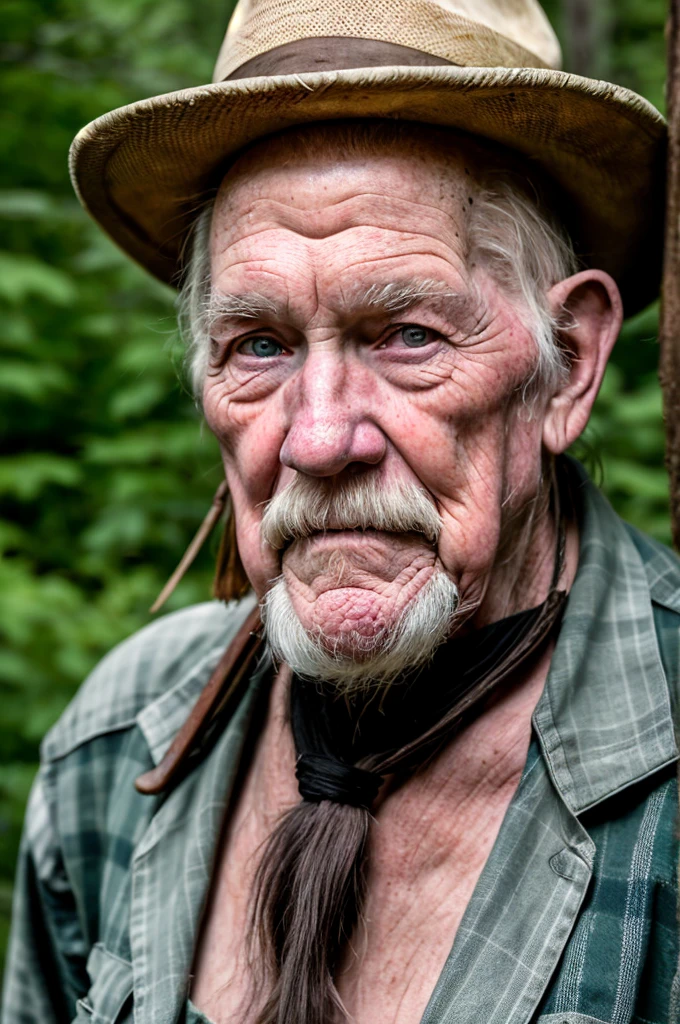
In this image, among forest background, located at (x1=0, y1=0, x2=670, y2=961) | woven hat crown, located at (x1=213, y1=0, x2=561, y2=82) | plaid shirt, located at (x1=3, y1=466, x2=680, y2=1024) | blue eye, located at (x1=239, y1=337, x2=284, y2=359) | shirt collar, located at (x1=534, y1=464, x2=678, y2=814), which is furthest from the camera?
forest background, located at (x1=0, y1=0, x2=670, y2=961)

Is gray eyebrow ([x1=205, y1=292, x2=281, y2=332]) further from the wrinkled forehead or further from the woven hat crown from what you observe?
the woven hat crown

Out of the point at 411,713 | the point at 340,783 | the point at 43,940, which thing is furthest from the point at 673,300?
the point at 43,940

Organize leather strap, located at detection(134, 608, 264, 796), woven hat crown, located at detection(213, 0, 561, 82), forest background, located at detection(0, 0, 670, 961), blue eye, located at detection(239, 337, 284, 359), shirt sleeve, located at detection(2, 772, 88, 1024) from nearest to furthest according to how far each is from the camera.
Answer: woven hat crown, located at detection(213, 0, 561, 82) < blue eye, located at detection(239, 337, 284, 359) < leather strap, located at detection(134, 608, 264, 796) < shirt sleeve, located at detection(2, 772, 88, 1024) < forest background, located at detection(0, 0, 670, 961)

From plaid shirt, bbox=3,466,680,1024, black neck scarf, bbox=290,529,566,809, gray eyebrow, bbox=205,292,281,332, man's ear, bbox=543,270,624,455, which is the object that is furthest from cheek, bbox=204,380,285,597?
man's ear, bbox=543,270,624,455

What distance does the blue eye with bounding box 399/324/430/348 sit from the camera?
1.91m

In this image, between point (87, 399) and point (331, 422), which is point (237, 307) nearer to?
point (331, 422)

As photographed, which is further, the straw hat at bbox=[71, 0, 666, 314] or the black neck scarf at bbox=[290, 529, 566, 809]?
the black neck scarf at bbox=[290, 529, 566, 809]

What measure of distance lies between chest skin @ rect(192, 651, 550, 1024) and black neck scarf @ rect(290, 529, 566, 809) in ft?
0.19

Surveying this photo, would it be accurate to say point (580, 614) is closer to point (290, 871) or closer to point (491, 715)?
point (491, 715)

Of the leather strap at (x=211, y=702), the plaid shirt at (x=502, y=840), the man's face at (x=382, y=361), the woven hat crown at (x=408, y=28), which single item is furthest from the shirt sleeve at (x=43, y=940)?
the woven hat crown at (x=408, y=28)

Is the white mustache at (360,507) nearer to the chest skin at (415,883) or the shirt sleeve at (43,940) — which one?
the chest skin at (415,883)

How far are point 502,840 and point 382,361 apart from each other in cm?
88

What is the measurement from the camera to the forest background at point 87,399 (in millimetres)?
3754

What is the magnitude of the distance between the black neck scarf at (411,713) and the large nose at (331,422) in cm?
45
